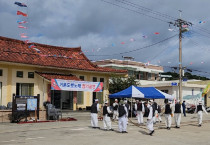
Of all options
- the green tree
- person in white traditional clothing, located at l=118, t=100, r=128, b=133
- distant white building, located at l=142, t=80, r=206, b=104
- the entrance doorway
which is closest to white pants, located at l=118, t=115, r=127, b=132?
person in white traditional clothing, located at l=118, t=100, r=128, b=133

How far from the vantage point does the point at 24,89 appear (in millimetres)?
26234

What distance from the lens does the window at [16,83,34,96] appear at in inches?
1021

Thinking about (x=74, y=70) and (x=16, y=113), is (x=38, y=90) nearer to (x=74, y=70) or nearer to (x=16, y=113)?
(x=74, y=70)

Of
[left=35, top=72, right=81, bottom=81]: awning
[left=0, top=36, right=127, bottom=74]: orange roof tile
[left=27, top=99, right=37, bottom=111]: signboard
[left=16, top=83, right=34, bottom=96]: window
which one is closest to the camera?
[left=27, top=99, right=37, bottom=111]: signboard

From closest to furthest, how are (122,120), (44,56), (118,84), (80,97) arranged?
1. (122,120)
2. (44,56)
3. (80,97)
4. (118,84)

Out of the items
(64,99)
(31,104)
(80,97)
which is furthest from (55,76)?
(31,104)

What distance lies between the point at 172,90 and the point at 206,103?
863 centimetres

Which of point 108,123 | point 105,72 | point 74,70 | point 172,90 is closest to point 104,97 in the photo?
point 105,72

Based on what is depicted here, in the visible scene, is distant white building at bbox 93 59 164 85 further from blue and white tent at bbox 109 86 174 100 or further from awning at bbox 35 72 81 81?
blue and white tent at bbox 109 86 174 100

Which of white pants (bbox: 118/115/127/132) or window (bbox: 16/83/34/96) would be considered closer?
white pants (bbox: 118/115/127/132)

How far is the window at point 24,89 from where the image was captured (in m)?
25.9

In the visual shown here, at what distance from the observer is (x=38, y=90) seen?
1057 inches

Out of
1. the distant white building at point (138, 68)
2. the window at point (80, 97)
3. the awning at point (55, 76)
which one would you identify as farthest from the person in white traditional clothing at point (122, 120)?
the distant white building at point (138, 68)

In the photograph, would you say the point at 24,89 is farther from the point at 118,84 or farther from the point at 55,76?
→ the point at 118,84
